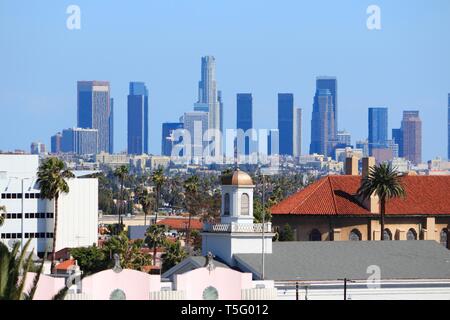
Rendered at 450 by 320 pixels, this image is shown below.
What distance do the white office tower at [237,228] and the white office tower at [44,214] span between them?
57.8 meters

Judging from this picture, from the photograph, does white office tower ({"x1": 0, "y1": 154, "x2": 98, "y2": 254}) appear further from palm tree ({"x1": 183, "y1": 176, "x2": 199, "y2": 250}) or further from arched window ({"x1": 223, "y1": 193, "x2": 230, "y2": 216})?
arched window ({"x1": 223, "y1": 193, "x2": 230, "y2": 216})

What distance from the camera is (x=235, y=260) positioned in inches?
2721

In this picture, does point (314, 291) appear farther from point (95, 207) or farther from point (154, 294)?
point (95, 207)

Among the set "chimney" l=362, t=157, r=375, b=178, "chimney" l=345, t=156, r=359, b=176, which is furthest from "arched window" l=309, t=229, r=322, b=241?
"chimney" l=345, t=156, r=359, b=176

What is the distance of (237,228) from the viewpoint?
69.7 meters

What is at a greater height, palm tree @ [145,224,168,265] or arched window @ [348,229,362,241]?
arched window @ [348,229,362,241]

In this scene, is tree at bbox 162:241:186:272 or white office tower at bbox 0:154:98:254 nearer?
tree at bbox 162:241:186:272

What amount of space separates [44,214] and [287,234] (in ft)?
114

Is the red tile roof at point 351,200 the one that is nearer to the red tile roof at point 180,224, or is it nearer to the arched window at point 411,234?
the arched window at point 411,234

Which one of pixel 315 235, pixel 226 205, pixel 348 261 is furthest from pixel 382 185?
pixel 226 205

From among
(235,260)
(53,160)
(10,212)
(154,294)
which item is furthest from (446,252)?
(10,212)

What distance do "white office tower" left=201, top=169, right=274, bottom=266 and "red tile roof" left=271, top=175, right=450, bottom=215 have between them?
38663 mm

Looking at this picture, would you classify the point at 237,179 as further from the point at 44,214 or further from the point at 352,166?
the point at 44,214

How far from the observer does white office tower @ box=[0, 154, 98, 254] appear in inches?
5172
